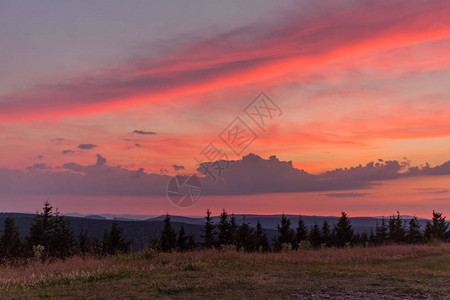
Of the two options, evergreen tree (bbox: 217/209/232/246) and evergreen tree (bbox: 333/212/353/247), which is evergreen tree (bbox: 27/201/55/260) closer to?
evergreen tree (bbox: 217/209/232/246)

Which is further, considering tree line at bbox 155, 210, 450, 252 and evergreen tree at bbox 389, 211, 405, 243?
evergreen tree at bbox 389, 211, 405, 243

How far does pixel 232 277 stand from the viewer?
12281mm

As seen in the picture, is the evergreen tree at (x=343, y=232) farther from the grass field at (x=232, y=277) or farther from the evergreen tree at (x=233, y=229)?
the grass field at (x=232, y=277)

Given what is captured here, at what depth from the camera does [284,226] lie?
8394 centimetres

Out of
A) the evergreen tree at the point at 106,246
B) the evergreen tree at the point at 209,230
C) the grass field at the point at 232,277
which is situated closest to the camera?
the grass field at the point at 232,277

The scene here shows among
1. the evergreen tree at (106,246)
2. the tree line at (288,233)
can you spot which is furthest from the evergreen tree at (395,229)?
the evergreen tree at (106,246)

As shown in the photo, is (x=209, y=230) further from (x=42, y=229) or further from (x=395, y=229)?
(x=395, y=229)

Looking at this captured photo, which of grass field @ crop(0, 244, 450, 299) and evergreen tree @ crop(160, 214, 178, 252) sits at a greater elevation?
grass field @ crop(0, 244, 450, 299)

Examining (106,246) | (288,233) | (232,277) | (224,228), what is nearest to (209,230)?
(224,228)

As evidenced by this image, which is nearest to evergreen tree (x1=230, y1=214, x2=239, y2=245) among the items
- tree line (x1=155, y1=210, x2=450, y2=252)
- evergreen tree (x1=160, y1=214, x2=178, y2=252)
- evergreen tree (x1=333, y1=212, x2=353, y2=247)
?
Answer: tree line (x1=155, y1=210, x2=450, y2=252)

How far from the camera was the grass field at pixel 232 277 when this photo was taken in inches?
392

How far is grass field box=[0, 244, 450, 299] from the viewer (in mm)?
9961

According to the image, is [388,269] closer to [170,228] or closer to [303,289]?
[303,289]

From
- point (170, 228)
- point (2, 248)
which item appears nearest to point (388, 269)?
point (170, 228)
